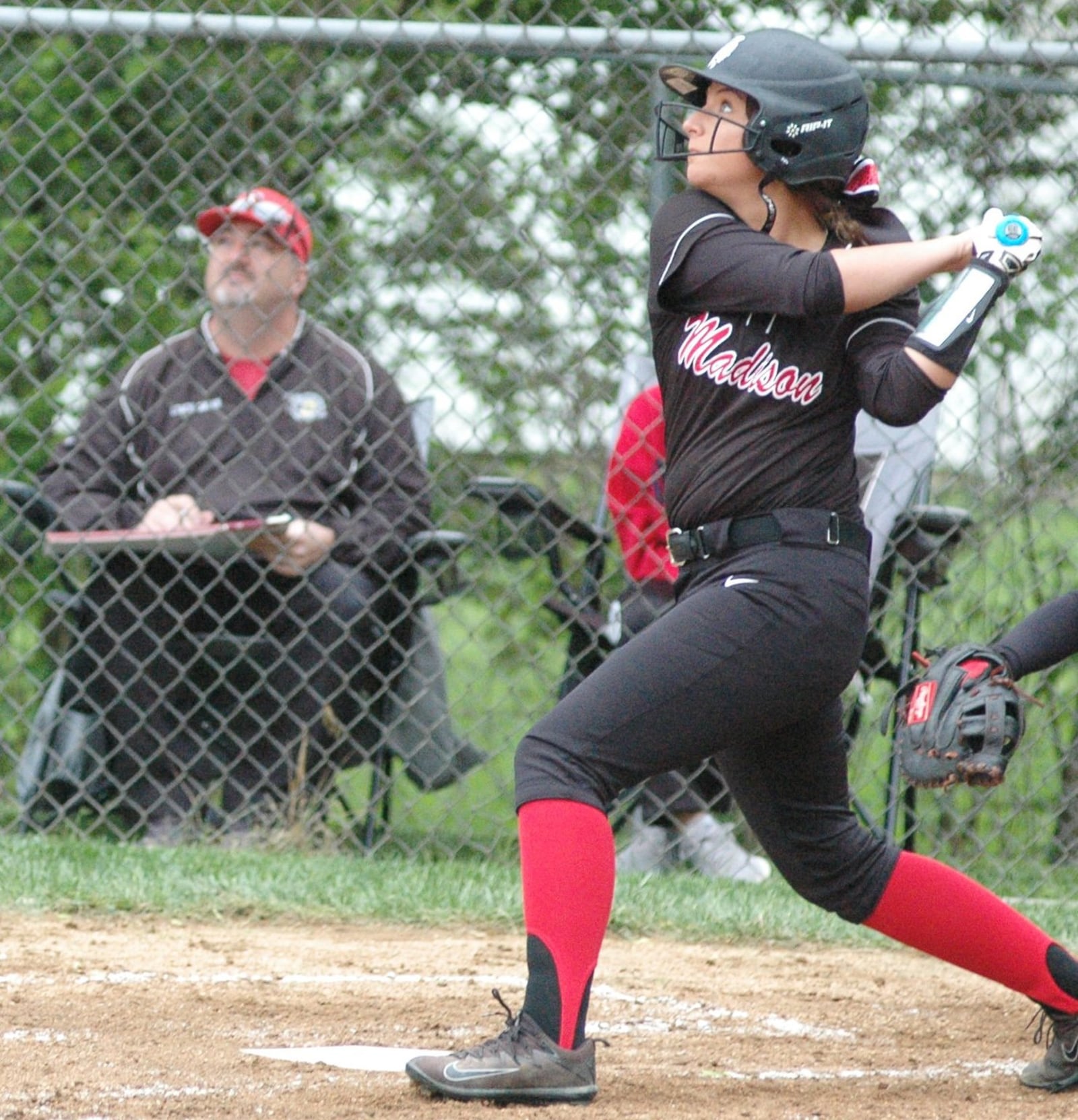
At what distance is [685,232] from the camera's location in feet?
8.41

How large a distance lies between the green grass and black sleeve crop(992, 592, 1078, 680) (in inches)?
52.8

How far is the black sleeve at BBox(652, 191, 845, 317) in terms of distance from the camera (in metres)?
2.45

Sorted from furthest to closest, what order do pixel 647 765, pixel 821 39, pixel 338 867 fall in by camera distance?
pixel 338 867 < pixel 821 39 < pixel 647 765

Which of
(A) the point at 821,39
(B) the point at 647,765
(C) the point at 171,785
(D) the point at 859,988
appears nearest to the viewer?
(B) the point at 647,765

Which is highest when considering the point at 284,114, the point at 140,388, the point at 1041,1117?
the point at 284,114

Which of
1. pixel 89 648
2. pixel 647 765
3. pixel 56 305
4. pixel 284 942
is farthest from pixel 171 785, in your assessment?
pixel 647 765

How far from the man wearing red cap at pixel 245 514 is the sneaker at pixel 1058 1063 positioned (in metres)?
2.30

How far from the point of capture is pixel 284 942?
371 centimetres

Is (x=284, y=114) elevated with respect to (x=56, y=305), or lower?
elevated

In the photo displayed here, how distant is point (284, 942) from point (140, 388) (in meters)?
1.87

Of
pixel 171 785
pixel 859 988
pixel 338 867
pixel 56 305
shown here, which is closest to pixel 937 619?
pixel 859 988

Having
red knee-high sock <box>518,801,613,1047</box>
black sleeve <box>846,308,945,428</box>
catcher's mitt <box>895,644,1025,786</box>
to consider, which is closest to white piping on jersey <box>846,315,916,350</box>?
black sleeve <box>846,308,945,428</box>

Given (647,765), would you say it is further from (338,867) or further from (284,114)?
(284,114)

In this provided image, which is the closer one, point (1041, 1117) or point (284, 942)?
point (1041, 1117)
